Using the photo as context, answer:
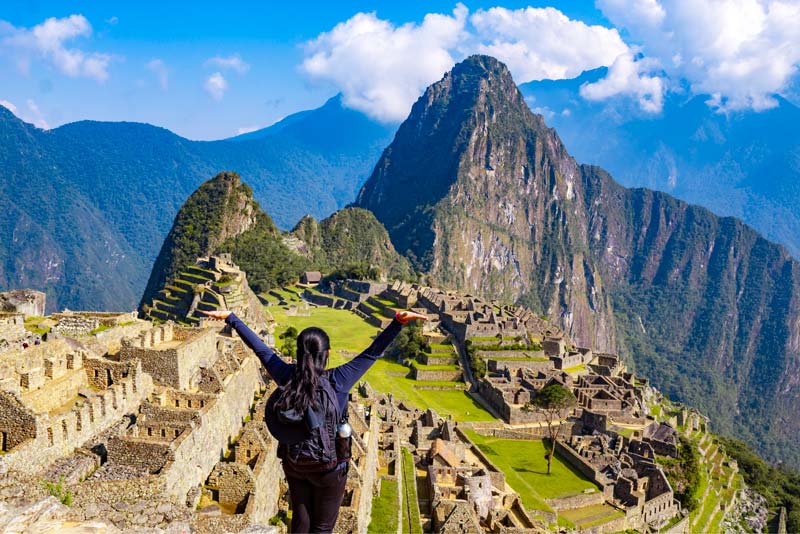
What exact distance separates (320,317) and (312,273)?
85.3ft

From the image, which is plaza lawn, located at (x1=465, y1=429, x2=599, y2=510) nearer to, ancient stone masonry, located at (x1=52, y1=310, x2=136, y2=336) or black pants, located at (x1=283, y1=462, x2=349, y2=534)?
ancient stone masonry, located at (x1=52, y1=310, x2=136, y2=336)

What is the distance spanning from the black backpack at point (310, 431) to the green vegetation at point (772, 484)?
56.0 meters

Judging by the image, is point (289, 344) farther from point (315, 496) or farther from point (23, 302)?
point (315, 496)

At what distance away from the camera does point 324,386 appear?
18.1ft

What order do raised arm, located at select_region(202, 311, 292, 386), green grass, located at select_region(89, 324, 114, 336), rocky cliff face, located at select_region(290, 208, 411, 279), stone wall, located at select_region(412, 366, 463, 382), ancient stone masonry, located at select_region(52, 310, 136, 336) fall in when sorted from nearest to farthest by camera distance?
raised arm, located at select_region(202, 311, 292, 386), green grass, located at select_region(89, 324, 114, 336), ancient stone masonry, located at select_region(52, 310, 136, 336), stone wall, located at select_region(412, 366, 463, 382), rocky cliff face, located at select_region(290, 208, 411, 279)

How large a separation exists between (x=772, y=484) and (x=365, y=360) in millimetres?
65064

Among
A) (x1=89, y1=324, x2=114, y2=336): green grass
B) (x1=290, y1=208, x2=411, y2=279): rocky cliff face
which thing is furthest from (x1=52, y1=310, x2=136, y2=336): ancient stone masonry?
(x1=290, y1=208, x2=411, y2=279): rocky cliff face

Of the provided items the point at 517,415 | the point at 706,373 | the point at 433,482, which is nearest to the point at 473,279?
the point at 706,373

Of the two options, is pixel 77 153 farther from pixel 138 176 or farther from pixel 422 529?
pixel 422 529

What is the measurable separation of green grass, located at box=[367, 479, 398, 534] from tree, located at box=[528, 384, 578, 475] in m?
22.3

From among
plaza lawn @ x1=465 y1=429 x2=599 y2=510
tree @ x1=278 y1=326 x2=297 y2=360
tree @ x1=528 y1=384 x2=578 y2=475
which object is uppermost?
tree @ x1=278 y1=326 x2=297 y2=360

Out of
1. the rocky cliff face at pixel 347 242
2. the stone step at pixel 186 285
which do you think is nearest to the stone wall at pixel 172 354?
the stone step at pixel 186 285

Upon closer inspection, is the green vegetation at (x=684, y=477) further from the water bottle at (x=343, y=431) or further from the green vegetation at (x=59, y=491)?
the water bottle at (x=343, y=431)

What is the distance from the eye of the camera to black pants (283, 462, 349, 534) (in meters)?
5.62
